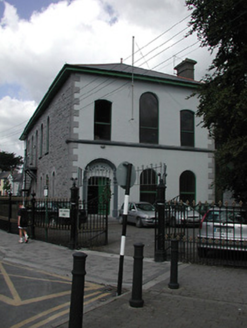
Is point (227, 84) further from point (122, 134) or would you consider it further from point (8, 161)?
point (8, 161)

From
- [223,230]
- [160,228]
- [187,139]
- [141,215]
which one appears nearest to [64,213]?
[160,228]

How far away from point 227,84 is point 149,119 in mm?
11614

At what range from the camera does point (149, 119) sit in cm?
2323

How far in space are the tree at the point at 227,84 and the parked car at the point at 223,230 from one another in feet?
8.92

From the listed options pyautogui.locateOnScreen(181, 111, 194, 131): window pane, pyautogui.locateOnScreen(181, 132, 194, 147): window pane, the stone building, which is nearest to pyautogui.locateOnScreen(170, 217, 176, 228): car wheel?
the stone building

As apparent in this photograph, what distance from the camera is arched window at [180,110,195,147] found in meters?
24.2

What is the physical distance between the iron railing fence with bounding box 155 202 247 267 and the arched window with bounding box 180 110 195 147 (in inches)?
593

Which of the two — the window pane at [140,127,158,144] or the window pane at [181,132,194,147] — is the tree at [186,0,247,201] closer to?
the window pane at [140,127,158,144]

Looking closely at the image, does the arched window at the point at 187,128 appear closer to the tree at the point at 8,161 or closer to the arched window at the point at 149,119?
the arched window at the point at 149,119

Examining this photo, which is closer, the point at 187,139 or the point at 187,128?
the point at 187,139

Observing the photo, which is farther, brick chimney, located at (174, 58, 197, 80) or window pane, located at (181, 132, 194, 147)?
brick chimney, located at (174, 58, 197, 80)

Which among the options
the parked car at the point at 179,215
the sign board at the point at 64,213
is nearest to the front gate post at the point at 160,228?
the parked car at the point at 179,215

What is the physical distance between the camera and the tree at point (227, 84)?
10.8 m

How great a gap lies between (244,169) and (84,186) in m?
11.4
